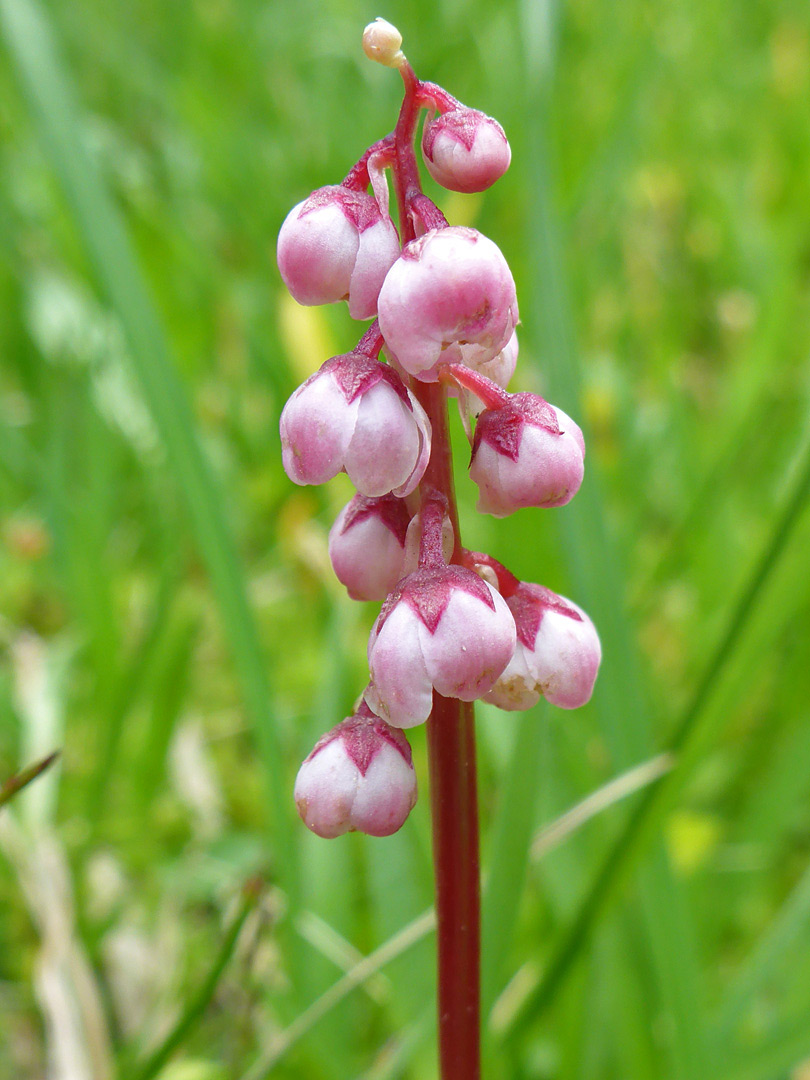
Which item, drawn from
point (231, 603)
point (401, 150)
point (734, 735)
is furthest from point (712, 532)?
point (401, 150)

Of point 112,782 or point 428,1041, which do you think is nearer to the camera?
point 428,1041

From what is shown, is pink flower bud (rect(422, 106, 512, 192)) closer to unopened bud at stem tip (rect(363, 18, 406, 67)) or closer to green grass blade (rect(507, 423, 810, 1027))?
unopened bud at stem tip (rect(363, 18, 406, 67))

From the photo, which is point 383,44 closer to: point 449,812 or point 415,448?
point 415,448

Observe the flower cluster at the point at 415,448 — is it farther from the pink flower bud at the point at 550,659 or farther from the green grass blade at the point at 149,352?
the green grass blade at the point at 149,352

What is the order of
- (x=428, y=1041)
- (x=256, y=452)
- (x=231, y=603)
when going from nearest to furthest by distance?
1. (x=428, y=1041)
2. (x=231, y=603)
3. (x=256, y=452)

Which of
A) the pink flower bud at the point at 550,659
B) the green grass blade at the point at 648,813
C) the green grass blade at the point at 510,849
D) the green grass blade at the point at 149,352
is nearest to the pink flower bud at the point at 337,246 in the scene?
the pink flower bud at the point at 550,659

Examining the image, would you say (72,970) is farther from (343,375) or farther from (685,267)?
(685,267)
